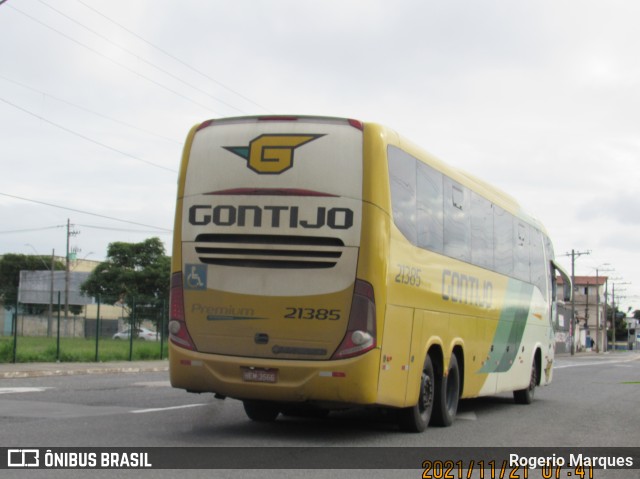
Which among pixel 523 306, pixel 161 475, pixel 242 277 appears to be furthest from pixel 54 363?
pixel 161 475

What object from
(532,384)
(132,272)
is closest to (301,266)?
(532,384)

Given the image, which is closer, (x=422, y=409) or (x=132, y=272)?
(x=422, y=409)

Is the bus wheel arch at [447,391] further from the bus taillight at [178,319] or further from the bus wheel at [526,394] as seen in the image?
the bus wheel at [526,394]

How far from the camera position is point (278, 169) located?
10172mm

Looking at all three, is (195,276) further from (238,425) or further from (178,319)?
(238,425)

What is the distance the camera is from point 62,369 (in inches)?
936

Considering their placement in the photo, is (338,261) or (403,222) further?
(403,222)

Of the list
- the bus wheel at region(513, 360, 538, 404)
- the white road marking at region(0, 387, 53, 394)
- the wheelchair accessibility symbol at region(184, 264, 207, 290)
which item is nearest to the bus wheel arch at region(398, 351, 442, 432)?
the wheelchair accessibility symbol at region(184, 264, 207, 290)

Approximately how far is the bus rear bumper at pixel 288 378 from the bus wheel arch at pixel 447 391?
251 centimetres

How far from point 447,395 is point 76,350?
19.3 metres

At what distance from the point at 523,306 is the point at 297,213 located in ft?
25.8

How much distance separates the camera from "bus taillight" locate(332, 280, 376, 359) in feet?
31.9

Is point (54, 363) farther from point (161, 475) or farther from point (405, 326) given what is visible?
point (161, 475)

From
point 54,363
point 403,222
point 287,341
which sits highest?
point 403,222
